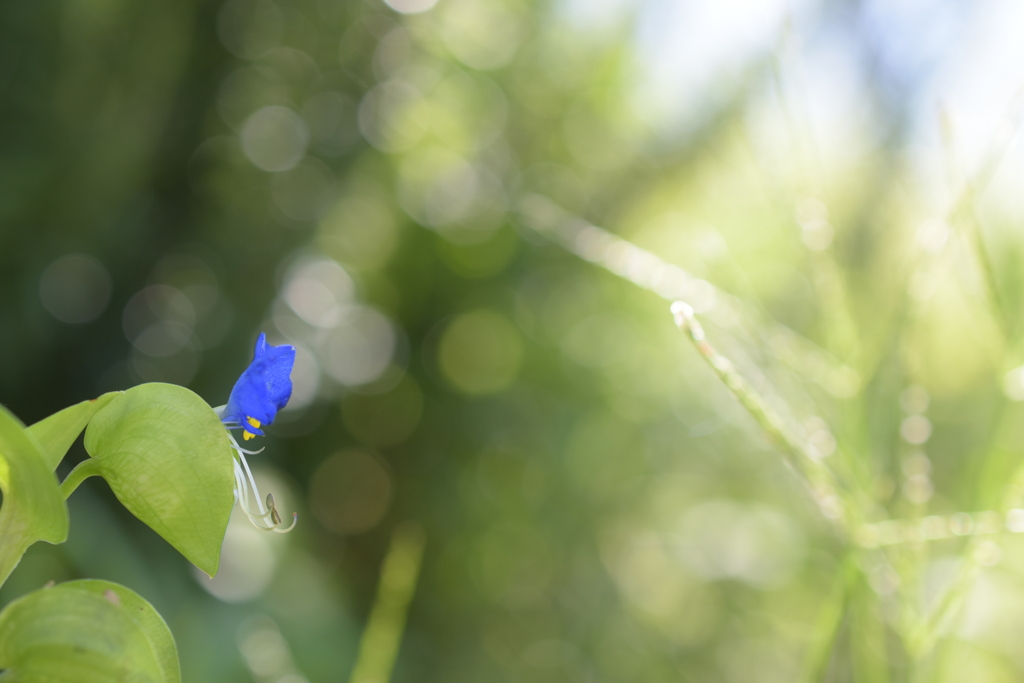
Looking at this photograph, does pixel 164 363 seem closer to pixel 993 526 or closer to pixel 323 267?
pixel 323 267

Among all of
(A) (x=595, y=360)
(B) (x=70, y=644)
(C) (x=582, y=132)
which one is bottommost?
(A) (x=595, y=360)

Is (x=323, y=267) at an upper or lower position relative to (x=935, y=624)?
lower

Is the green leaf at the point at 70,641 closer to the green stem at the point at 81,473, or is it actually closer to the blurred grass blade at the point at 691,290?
the green stem at the point at 81,473

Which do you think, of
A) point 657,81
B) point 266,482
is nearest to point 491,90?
point 657,81

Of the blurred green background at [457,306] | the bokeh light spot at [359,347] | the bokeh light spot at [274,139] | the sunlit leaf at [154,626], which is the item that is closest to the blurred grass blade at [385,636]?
the sunlit leaf at [154,626]

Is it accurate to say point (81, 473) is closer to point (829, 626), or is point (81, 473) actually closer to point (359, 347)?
point (829, 626)

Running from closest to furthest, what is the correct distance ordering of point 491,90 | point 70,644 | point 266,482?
point 70,644, point 266,482, point 491,90
